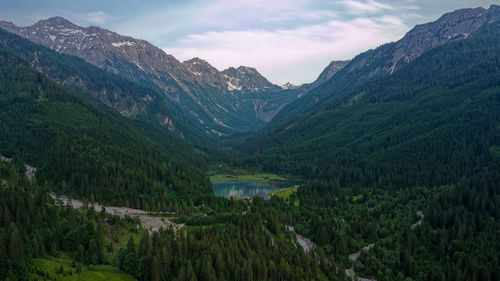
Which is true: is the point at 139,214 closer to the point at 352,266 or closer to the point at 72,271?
the point at 72,271

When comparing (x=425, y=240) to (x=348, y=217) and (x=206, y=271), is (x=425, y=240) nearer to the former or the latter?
(x=348, y=217)

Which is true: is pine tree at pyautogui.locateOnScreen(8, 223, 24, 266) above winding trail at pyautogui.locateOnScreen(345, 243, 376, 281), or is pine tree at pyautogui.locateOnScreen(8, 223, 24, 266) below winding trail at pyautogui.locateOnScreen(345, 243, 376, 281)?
above

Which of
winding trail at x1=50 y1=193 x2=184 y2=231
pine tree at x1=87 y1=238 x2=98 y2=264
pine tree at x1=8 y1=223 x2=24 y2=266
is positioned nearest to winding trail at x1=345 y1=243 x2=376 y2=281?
winding trail at x1=50 y1=193 x2=184 y2=231

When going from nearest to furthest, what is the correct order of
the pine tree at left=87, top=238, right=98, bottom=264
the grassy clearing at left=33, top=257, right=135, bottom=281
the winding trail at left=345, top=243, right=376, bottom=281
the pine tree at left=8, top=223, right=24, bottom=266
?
1. the pine tree at left=8, top=223, right=24, bottom=266
2. the grassy clearing at left=33, top=257, right=135, bottom=281
3. the pine tree at left=87, top=238, right=98, bottom=264
4. the winding trail at left=345, top=243, right=376, bottom=281

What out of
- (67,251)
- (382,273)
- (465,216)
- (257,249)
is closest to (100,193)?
(67,251)

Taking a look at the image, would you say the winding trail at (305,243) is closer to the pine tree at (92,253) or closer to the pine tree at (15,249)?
the pine tree at (92,253)

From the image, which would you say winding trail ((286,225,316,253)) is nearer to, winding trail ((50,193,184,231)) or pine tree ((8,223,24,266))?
winding trail ((50,193,184,231))

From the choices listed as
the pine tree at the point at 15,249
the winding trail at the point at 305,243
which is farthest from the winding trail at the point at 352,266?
the pine tree at the point at 15,249
